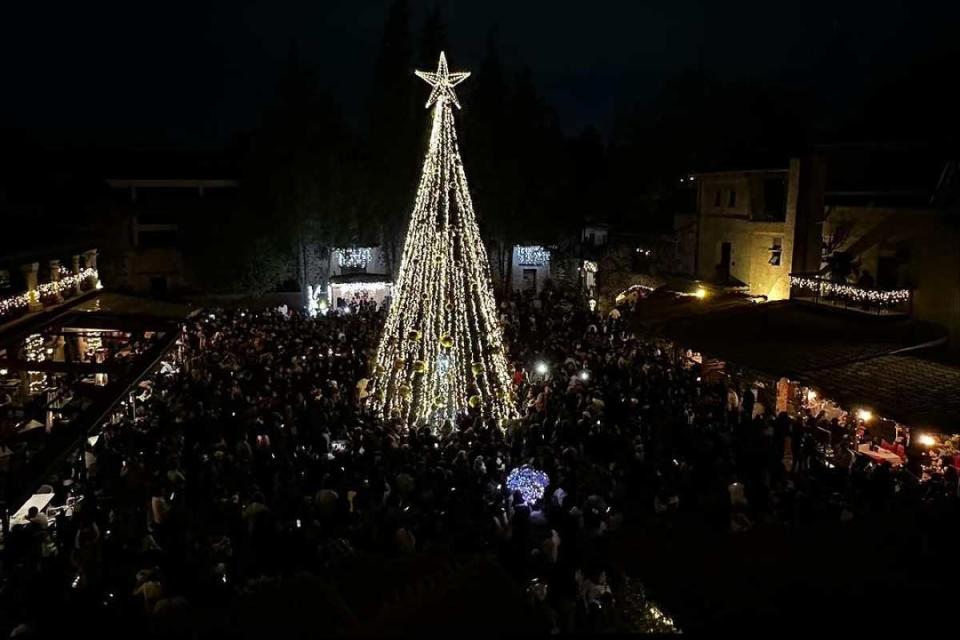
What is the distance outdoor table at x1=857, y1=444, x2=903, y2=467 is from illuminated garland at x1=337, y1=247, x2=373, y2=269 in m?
22.8

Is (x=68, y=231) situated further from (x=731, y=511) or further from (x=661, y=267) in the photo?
(x=661, y=267)

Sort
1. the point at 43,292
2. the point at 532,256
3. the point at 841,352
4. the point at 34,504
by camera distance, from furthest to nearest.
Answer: the point at 532,256
the point at 43,292
the point at 841,352
the point at 34,504

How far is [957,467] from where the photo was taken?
1159cm

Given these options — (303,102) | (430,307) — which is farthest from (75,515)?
(303,102)

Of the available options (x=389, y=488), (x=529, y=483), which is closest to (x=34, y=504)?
(x=389, y=488)

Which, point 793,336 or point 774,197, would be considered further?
point 774,197

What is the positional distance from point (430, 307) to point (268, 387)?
3.65 metres

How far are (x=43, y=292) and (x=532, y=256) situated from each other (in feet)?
75.0

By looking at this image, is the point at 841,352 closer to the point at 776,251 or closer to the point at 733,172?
the point at 776,251

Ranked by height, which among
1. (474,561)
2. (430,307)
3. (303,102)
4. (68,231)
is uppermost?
(303,102)

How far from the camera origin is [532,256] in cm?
3512

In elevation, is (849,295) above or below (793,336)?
above

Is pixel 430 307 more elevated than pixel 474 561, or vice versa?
pixel 430 307

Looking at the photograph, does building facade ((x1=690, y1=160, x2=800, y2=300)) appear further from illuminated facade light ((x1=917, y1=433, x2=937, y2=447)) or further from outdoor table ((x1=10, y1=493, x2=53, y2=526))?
outdoor table ((x1=10, y1=493, x2=53, y2=526))
